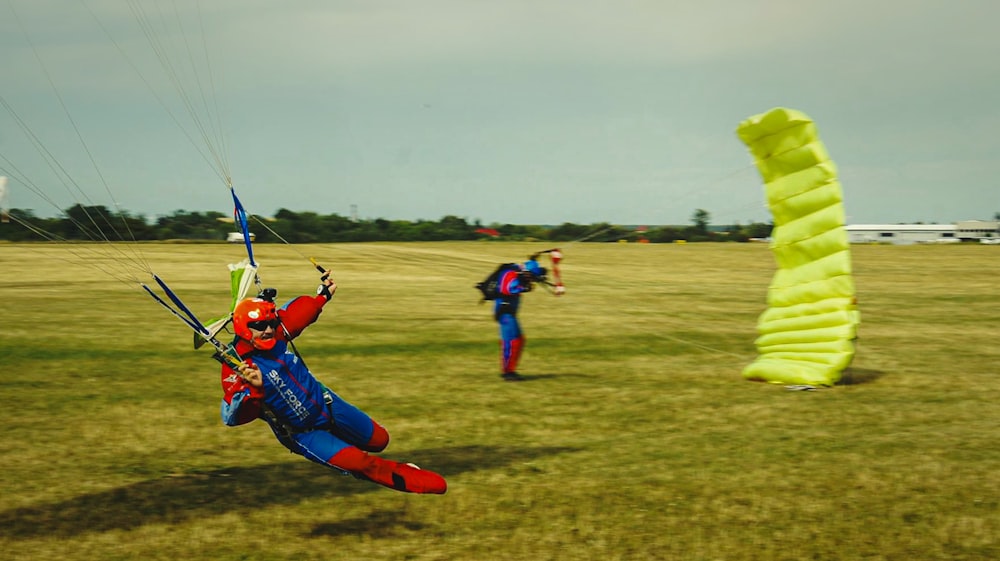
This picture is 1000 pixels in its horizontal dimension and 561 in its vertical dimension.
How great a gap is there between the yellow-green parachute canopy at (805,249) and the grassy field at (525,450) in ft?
2.33

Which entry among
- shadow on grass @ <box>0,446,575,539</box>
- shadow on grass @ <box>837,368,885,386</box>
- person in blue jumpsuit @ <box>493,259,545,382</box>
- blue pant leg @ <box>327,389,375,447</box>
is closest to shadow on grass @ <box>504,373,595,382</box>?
person in blue jumpsuit @ <box>493,259,545,382</box>

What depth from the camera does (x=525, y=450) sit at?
Result: 955 centimetres

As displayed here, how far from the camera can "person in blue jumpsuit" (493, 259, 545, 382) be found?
13656 mm

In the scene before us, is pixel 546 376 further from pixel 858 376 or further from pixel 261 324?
pixel 261 324

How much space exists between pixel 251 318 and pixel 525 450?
377 cm

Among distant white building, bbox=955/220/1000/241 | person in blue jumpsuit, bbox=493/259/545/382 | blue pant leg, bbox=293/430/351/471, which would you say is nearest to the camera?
blue pant leg, bbox=293/430/351/471

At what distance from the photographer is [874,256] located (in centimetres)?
4800

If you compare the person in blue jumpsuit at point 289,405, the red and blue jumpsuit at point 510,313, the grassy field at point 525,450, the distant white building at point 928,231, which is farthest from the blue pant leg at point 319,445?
the distant white building at point 928,231

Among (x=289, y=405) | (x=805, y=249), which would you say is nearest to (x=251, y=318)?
(x=289, y=405)

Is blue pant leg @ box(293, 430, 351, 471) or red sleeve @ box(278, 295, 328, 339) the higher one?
red sleeve @ box(278, 295, 328, 339)

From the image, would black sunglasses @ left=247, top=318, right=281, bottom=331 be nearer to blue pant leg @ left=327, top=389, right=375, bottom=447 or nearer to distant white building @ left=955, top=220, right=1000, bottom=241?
blue pant leg @ left=327, top=389, right=375, bottom=447

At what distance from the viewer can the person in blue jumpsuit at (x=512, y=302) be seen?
13656 mm

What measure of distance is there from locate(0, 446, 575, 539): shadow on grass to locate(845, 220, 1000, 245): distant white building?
68684 millimetres

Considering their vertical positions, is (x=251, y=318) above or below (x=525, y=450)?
above
